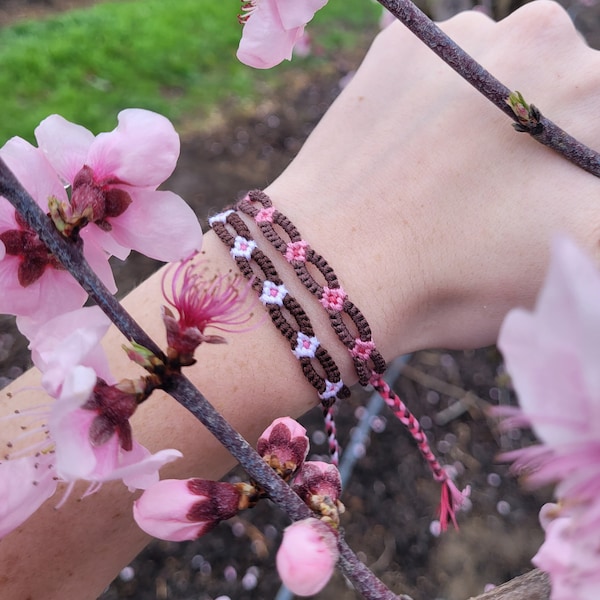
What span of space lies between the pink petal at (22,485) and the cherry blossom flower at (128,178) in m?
0.21

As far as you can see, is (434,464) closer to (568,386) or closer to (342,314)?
(342,314)

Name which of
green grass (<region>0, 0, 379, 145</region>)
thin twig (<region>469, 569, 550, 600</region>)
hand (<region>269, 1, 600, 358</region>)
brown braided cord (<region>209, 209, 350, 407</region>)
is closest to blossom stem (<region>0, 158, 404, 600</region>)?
thin twig (<region>469, 569, 550, 600</region>)

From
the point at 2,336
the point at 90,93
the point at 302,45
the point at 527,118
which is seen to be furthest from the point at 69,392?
the point at 90,93

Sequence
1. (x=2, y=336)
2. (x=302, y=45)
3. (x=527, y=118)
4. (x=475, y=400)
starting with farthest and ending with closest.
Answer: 1. (x=302, y=45)
2. (x=2, y=336)
3. (x=475, y=400)
4. (x=527, y=118)

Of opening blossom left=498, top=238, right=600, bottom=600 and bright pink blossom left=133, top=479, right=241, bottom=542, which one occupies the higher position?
opening blossom left=498, top=238, right=600, bottom=600

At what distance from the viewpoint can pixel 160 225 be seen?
1.89 feet

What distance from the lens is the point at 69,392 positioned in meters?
0.41

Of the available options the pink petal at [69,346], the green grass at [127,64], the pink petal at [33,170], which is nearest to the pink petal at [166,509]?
the pink petal at [69,346]

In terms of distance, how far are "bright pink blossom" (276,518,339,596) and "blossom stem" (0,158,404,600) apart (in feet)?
0.14

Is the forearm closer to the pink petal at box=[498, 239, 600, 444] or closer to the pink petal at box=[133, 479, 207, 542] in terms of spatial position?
the pink petal at box=[133, 479, 207, 542]

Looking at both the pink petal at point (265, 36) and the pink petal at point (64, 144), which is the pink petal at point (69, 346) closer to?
the pink petal at point (64, 144)

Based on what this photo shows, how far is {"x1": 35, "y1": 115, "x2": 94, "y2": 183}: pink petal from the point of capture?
57cm

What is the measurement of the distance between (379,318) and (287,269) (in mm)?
172

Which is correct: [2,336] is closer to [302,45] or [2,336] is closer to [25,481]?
[302,45]
